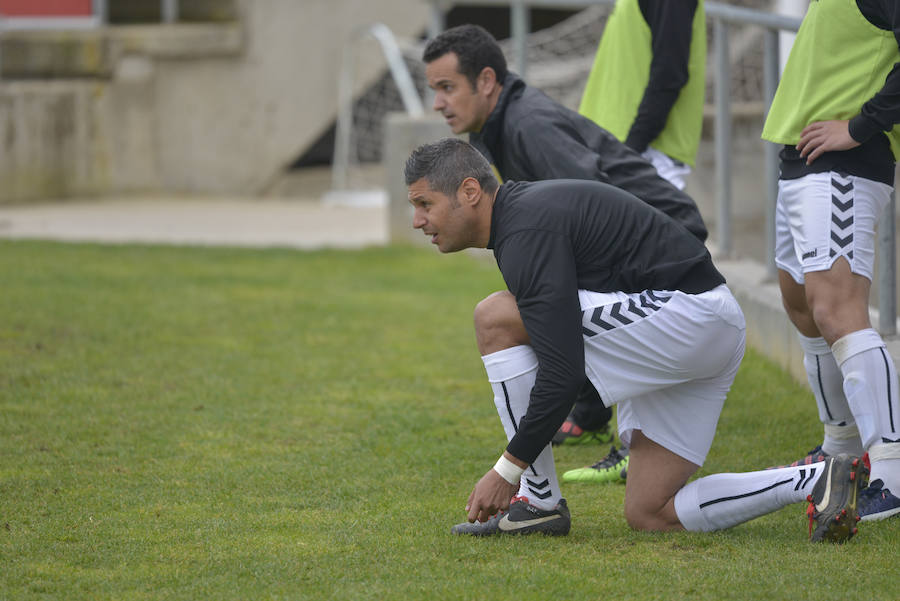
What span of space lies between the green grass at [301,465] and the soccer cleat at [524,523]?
5 centimetres

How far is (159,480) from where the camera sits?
4.24 meters

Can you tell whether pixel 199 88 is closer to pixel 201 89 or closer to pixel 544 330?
pixel 201 89

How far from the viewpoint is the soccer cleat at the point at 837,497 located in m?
3.36

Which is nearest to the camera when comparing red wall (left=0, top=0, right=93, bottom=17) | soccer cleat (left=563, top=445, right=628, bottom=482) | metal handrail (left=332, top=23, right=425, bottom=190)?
soccer cleat (left=563, top=445, right=628, bottom=482)

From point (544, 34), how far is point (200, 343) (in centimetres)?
696

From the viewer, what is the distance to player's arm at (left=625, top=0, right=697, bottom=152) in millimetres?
5090

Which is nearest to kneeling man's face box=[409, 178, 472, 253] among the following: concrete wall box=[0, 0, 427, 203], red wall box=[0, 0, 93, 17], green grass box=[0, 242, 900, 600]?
green grass box=[0, 242, 900, 600]

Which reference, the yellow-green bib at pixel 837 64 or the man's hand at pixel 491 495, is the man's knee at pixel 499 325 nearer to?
the man's hand at pixel 491 495

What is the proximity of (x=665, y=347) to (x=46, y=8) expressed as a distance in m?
12.0

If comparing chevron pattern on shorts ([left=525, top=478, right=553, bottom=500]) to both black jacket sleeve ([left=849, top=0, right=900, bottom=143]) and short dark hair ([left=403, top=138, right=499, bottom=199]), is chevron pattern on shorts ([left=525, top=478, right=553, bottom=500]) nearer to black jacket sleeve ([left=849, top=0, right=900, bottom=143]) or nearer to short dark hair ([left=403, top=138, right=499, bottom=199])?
short dark hair ([left=403, top=138, right=499, bottom=199])

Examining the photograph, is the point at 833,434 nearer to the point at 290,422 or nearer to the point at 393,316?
the point at 290,422

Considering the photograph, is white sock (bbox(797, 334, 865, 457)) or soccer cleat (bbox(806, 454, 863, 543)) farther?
white sock (bbox(797, 334, 865, 457))

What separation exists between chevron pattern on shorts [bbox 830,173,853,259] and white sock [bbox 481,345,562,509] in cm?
94

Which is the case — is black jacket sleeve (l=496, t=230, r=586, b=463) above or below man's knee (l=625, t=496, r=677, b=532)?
above
